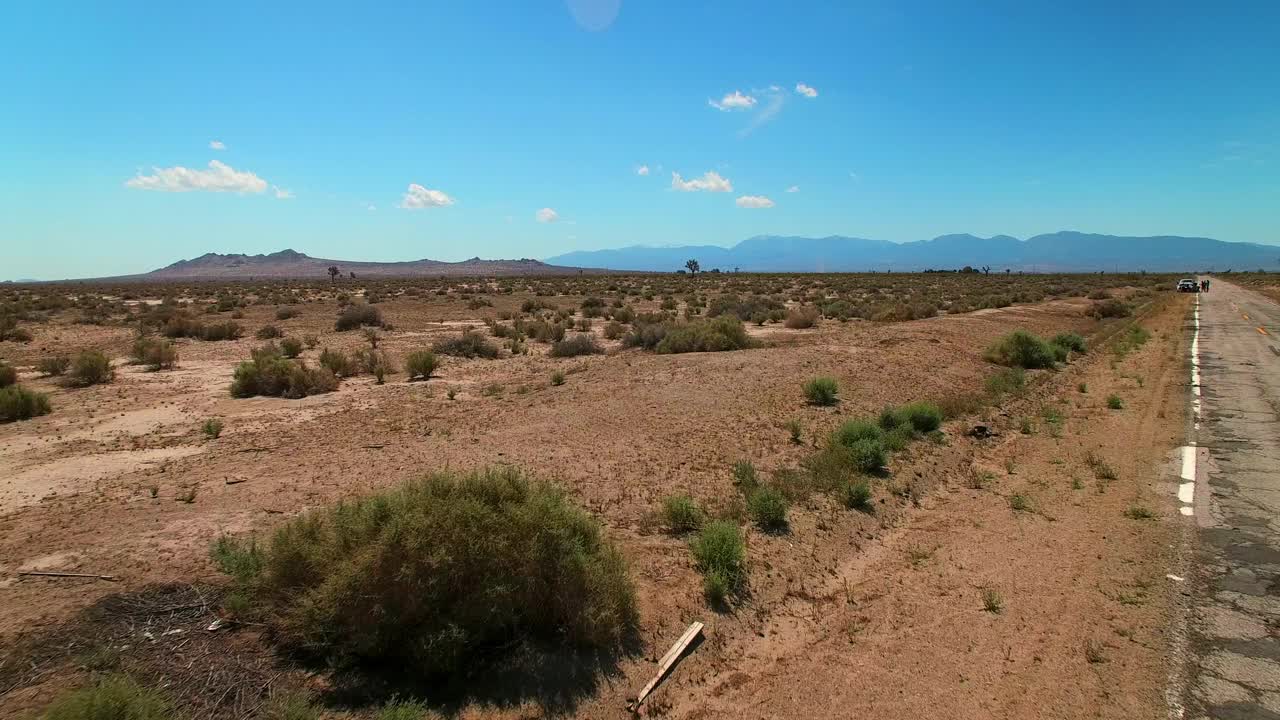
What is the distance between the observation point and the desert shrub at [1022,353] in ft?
57.3

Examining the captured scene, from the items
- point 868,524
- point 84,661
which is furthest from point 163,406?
point 868,524

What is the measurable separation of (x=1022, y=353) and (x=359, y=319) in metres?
25.5

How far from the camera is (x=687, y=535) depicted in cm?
662

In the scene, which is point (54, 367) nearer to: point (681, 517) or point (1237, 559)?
point (681, 517)

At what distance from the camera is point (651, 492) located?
7.85m

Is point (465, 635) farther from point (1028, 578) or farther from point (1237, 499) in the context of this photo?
point (1237, 499)

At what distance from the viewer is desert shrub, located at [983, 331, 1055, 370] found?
57.3 feet

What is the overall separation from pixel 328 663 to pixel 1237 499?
9.58 meters

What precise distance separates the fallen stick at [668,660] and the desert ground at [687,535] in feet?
0.21

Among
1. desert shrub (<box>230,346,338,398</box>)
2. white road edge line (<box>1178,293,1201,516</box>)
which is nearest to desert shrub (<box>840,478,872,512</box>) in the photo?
white road edge line (<box>1178,293,1201,516</box>)

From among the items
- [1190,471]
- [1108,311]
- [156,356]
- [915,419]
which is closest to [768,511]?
[915,419]

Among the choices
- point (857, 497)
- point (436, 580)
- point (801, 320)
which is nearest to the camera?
point (436, 580)

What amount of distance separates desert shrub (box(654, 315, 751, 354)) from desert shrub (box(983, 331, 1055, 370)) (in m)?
7.25

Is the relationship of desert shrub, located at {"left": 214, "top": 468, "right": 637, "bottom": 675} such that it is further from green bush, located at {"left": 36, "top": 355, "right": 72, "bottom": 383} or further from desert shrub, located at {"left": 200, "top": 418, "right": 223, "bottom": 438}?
green bush, located at {"left": 36, "top": 355, "right": 72, "bottom": 383}
